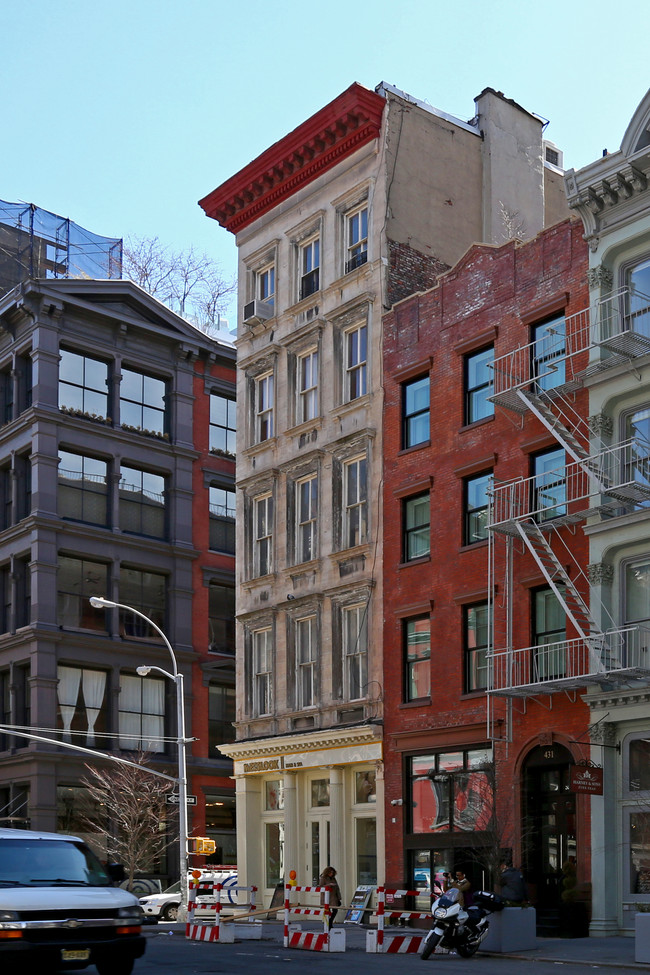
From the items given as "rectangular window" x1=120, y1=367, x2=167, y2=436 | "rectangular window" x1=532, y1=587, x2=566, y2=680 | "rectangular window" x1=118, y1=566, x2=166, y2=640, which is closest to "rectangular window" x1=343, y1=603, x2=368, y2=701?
"rectangular window" x1=532, y1=587, x2=566, y2=680

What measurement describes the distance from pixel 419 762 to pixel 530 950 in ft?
32.6

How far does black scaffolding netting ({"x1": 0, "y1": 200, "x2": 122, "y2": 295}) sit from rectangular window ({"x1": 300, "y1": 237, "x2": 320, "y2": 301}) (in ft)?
75.9

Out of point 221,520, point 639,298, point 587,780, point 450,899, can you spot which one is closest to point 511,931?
point 450,899

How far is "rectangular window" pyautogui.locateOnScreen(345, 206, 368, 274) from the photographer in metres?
38.8

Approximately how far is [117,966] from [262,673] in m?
25.8

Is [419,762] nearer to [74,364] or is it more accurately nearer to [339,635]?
[339,635]

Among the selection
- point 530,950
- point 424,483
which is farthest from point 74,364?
point 530,950

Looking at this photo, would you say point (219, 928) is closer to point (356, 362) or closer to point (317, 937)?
point (317, 937)

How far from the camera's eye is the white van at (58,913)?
1418 centimetres

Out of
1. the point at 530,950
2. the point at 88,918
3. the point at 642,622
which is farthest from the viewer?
the point at 642,622

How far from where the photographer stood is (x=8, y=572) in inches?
2105

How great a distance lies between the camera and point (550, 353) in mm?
31312

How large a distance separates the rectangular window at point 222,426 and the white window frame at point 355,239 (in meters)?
19.3

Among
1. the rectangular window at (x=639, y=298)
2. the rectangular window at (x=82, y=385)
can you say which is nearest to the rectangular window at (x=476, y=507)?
the rectangular window at (x=639, y=298)
